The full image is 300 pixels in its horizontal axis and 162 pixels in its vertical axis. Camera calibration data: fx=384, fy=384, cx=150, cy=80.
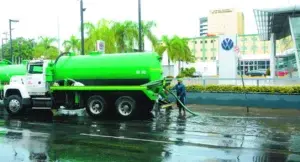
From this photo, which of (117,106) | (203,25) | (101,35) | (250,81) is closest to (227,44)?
(250,81)

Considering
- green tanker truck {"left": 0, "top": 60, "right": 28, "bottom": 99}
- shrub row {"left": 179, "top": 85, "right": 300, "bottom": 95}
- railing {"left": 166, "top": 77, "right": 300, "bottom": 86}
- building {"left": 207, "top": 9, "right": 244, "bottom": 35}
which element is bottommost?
shrub row {"left": 179, "top": 85, "right": 300, "bottom": 95}

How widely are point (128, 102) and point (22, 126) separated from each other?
14.6 feet

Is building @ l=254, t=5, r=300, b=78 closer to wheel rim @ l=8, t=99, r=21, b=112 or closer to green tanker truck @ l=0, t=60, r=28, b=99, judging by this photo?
green tanker truck @ l=0, t=60, r=28, b=99

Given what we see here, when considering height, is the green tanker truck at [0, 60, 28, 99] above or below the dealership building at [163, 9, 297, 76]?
below

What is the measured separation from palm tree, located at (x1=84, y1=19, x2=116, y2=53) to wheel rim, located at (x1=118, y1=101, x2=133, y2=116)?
28.0m

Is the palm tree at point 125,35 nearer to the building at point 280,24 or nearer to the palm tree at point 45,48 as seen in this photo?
the building at point 280,24

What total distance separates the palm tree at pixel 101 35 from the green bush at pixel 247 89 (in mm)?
22907

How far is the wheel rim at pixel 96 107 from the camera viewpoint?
16.4m

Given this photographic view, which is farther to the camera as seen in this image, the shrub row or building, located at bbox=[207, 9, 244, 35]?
building, located at bbox=[207, 9, 244, 35]

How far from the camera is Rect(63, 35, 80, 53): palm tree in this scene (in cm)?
5390

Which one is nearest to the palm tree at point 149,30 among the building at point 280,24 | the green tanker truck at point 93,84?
the building at point 280,24

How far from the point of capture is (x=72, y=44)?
54.6 meters

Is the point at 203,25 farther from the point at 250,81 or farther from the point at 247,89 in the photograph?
the point at 247,89

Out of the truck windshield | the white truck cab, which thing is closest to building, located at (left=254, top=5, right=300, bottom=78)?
the white truck cab
